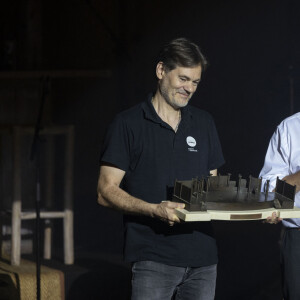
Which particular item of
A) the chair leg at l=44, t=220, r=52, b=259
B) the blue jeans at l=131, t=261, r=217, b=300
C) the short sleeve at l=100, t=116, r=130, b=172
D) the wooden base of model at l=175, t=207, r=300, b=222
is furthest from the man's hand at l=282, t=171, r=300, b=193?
the chair leg at l=44, t=220, r=52, b=259

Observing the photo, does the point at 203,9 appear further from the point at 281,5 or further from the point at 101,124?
the point at 101,124

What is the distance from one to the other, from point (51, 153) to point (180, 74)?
2.60 metres

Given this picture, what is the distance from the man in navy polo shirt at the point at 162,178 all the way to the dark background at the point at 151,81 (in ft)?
5.78

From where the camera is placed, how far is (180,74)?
289cm

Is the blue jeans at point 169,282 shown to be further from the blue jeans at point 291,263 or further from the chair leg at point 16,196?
the chair leg at point 16,196

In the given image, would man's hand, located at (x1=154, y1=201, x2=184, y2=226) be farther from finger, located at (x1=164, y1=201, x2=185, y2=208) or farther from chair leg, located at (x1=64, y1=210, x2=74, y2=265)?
chair leg, located at (x1=64, y1=210, x2=74, y2=265)

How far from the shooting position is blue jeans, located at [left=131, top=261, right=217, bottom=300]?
9.23 feet

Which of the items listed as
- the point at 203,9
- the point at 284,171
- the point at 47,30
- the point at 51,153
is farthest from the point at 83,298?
the point at 47,30

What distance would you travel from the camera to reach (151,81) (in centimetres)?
607

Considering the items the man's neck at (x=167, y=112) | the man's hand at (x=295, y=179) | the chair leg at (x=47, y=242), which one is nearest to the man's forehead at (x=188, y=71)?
the man's neck at (x=167, y=112)

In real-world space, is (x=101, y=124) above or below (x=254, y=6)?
below

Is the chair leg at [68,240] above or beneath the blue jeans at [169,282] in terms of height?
beneath

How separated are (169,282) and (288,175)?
696mm

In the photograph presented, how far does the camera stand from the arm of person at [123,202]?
8.43 ft
